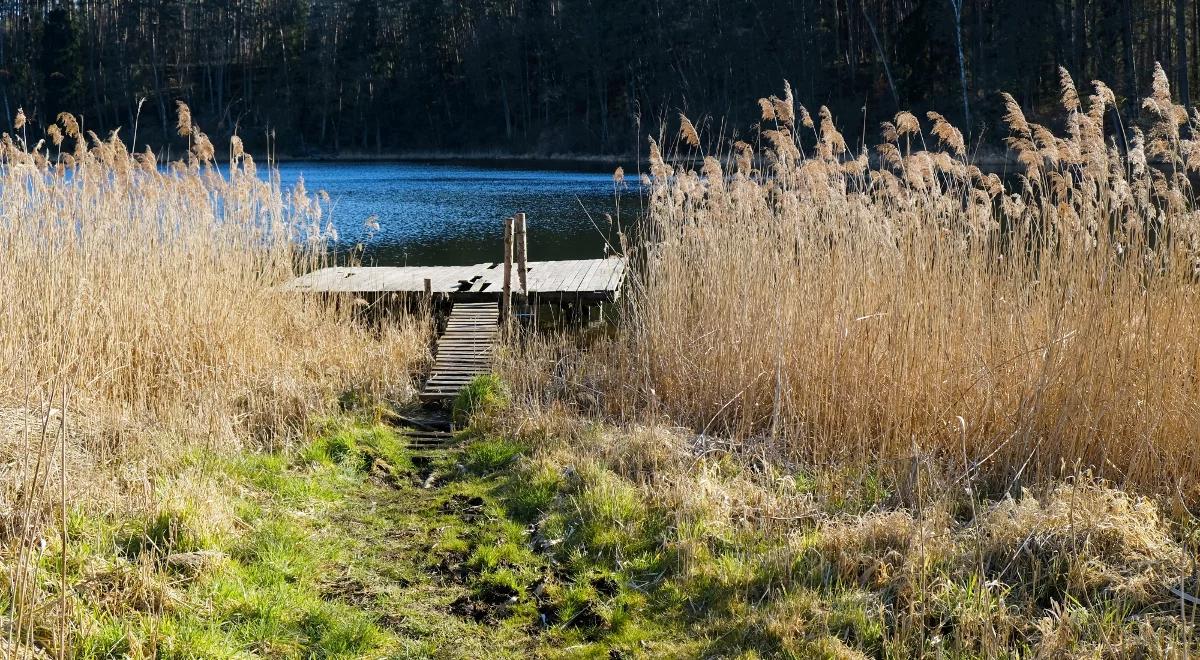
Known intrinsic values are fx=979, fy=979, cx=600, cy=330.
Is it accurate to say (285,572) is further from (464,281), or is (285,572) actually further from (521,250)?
(464,281)

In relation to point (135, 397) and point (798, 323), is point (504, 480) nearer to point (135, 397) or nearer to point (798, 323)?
point (798, 323)

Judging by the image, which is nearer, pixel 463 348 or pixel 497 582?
pixel 497 582

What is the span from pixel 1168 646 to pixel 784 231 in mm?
3489

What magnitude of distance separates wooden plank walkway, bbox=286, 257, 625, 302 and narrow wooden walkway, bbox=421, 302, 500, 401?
1.01ft

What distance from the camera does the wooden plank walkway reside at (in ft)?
28.1

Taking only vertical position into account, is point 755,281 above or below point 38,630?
above

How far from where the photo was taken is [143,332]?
5703 millimetres

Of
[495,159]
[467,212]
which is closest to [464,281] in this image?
[467,212]

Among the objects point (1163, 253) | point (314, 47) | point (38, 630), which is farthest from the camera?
point (314, 47)

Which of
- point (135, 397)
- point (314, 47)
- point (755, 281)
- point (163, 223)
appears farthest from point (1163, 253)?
point (314, 47)

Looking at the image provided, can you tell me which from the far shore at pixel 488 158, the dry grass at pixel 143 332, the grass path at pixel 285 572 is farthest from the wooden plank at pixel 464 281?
the far shore at pixel 488 158

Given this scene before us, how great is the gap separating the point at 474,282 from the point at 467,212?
1316 centimetres

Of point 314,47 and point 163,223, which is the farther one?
point 314,47

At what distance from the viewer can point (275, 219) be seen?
796cm
